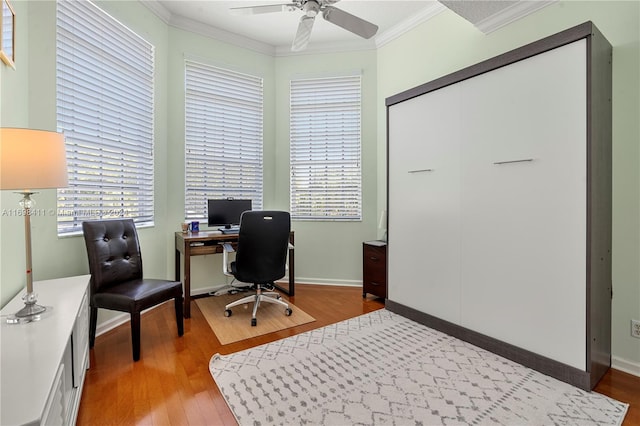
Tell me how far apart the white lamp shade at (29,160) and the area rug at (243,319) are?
66.4 inches

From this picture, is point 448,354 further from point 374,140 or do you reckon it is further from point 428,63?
point 428,63

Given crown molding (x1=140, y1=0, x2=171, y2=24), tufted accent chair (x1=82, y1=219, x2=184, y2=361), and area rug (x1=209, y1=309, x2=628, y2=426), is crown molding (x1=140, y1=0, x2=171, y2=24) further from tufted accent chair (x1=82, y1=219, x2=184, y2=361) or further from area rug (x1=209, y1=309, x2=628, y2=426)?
area rug (x1=209, y1=309, x2=628, y2=426)

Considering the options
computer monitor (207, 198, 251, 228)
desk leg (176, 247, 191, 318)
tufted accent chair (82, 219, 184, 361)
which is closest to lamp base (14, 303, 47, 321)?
tufted accent chair (82, 219, 184, 361)

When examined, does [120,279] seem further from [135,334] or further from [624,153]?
[624,153]

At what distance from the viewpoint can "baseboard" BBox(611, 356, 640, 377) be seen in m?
2.01

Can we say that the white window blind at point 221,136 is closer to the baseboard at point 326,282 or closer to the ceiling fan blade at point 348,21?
the baseboard at point 326,282

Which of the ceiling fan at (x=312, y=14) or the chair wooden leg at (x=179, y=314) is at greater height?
the ceiling fan at (x=312, y=14)

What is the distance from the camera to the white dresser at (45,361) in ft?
2.83

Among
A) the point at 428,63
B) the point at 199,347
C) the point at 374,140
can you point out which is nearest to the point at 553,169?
the point at 428,63

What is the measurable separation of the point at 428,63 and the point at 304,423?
3.54 m

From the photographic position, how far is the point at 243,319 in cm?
296

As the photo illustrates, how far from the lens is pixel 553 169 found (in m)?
1.97

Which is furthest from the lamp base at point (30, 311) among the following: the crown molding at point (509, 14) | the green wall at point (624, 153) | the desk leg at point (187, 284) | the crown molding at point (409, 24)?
the crown molding at point (409, 24)

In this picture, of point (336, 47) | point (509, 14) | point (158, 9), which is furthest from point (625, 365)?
point (158, 9)
